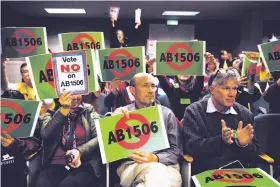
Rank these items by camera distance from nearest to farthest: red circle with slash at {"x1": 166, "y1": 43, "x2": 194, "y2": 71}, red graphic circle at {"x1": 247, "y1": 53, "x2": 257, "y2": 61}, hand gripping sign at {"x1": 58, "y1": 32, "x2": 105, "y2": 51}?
red circle with slash at {"x1": 166, "y1": 43, "x2": 194, "y2": 71} < hand gripping sign at {"x1": 58, "y1": 32, "x2": 105, "y2": 51} < red graphic circle at {"x1": 247, "y1": 53, "x2": 257, "y2": 61}

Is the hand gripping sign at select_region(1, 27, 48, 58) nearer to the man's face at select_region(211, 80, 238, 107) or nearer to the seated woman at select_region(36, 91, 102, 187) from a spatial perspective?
the seated woman at select_region(36, 91, 102, 187)

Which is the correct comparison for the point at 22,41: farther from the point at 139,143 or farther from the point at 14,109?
the point at 139,143

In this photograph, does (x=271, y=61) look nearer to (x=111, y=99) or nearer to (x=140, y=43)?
(x=111, y=99)

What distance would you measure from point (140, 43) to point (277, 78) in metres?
9.10

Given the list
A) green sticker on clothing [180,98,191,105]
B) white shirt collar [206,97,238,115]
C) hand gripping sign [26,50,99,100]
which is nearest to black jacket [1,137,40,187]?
hand gripping sign [26,50,99,100]

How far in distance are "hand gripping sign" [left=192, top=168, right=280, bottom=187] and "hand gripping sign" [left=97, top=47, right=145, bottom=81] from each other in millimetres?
1176

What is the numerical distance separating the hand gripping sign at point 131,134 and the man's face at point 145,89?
6.6 inches

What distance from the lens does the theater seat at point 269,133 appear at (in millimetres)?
2842

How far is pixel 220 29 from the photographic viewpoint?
12.3 metres

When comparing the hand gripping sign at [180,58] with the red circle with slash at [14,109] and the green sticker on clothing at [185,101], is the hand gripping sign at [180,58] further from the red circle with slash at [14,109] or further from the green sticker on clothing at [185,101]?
the red circle with slash at [14,109]

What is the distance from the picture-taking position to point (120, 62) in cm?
308

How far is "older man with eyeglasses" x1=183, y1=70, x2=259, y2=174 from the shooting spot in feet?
7.99

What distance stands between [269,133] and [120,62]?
1.40m

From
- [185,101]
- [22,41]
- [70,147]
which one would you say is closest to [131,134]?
[70,147]
